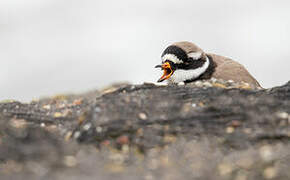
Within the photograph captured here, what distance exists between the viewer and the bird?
8445 millimetres

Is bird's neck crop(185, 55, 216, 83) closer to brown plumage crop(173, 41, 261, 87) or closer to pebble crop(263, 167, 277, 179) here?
brown plumage crop(173, 41, 261, 87)

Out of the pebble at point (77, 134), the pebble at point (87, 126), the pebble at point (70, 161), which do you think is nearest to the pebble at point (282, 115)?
the pebble at point (87, 126)

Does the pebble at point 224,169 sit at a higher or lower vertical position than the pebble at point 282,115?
lower

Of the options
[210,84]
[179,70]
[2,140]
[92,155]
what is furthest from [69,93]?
[92,155]

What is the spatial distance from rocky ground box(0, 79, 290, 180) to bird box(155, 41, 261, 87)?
121cm

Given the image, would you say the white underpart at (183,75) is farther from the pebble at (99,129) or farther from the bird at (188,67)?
the pebble at (99,129)

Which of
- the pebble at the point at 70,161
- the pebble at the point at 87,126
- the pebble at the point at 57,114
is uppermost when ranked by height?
the pebble at the point at 87,126

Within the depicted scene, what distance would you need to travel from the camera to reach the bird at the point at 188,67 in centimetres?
845

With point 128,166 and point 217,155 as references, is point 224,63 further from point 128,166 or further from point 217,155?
point 128,166

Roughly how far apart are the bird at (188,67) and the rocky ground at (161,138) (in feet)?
3.97

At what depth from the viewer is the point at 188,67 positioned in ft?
28.1

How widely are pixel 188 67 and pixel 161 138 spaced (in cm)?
300

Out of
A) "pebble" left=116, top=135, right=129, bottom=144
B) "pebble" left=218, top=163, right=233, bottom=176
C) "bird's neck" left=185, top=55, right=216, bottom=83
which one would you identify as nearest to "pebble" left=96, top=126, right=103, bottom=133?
"pebble" left=116, top=135, right=129, bottom=144

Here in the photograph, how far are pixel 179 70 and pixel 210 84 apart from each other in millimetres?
775
